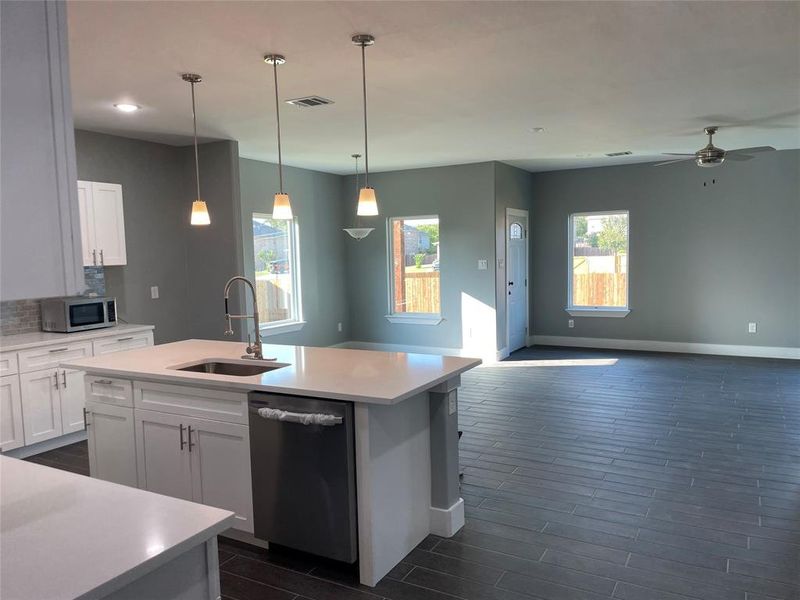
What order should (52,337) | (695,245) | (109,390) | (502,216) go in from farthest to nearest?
1. (695,245)
2. (502,216)
3. (52,337)
4. (109,390)

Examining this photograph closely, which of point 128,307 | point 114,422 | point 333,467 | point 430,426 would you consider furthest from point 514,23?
point 128,307

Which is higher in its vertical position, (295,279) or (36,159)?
(36,159)

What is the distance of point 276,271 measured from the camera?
299 inches

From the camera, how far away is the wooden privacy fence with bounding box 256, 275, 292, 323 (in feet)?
24.1

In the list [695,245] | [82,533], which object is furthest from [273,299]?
[82,533]

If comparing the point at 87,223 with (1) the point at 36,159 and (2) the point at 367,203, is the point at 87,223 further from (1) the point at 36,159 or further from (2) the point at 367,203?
(1) the point at 36,159

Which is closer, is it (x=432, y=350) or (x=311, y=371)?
(x=311, y=371)

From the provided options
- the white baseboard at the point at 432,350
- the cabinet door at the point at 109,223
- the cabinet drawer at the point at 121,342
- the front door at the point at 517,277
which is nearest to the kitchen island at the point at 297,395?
the cabinet drawer at the point at 121,342

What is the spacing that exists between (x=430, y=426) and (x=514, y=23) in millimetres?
2107

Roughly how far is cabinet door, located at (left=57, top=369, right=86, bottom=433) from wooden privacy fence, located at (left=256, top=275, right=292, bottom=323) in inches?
109

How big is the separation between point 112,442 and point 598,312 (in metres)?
6.99

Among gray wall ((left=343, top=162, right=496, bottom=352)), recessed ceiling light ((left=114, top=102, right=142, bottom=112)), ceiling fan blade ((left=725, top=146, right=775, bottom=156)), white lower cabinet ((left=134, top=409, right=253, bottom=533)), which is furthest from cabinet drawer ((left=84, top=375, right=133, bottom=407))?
ceiling fan blade ((left=725, top=146, right=775, bottom=156))

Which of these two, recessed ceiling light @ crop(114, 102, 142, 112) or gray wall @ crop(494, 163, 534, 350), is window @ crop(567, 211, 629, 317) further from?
recessed ceiling light @ crop(114, 102, 142, 112)

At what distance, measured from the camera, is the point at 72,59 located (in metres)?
3.33
